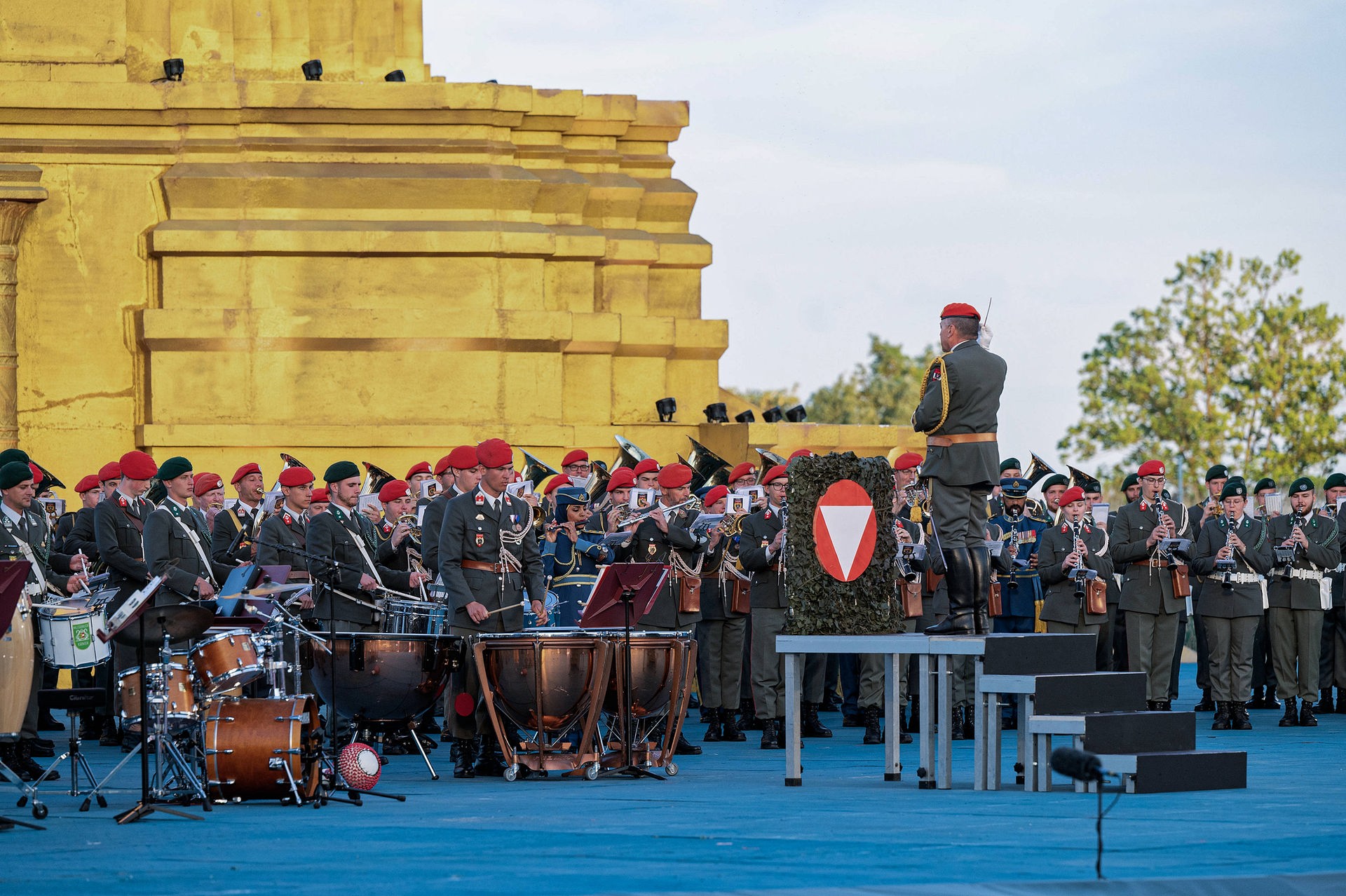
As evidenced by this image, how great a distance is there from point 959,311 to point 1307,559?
663 cm

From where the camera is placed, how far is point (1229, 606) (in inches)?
704

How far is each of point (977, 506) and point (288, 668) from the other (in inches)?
159

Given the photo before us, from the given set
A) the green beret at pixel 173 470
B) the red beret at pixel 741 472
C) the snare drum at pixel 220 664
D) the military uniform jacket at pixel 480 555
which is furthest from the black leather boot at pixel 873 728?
the snare drum at pixel 220 664

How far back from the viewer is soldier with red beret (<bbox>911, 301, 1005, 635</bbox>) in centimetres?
1280

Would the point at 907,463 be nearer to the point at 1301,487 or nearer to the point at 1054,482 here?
the point at 1054,482

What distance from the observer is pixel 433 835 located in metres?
10.4

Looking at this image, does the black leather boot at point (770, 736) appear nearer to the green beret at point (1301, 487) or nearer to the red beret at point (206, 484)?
the red beret at point (206, 484)

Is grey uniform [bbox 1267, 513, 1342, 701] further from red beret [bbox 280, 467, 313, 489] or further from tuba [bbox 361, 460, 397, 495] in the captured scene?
red beret [bbox 280, 467, 313, 489]

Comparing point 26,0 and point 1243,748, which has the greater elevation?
point 26,0

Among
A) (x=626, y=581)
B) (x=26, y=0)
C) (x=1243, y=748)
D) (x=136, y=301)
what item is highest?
(x=26, y=0)

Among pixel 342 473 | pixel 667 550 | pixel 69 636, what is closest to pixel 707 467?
pixel 667 550

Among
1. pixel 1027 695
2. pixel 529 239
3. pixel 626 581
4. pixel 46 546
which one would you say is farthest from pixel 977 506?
pixel 529 239

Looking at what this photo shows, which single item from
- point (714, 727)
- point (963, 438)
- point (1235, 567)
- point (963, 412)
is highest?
point (963, 412)

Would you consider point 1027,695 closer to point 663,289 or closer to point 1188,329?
point 663,289
